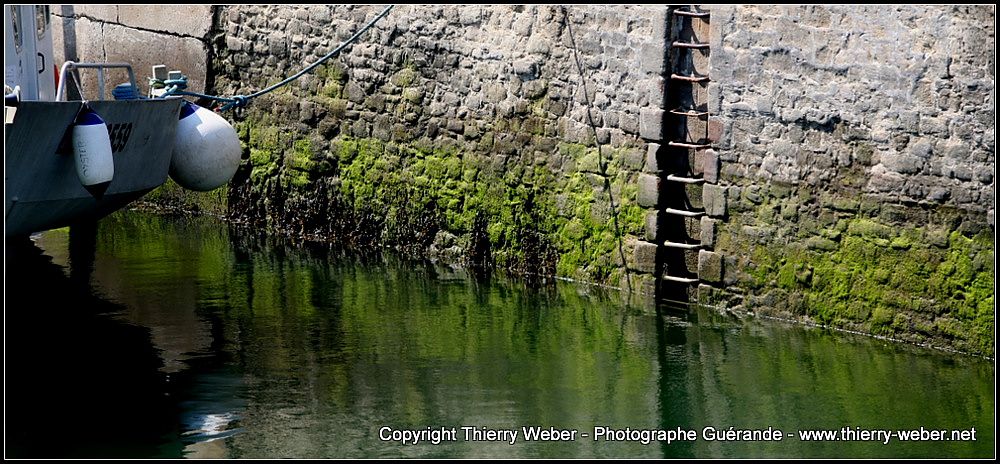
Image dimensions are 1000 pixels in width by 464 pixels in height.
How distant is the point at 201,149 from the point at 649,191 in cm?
275

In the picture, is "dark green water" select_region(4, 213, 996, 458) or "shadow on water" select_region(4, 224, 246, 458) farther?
"dark green water" select_region(4, 213, 996, 458)

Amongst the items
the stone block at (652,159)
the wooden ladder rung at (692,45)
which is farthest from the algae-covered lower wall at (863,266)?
the wooden ladder rung at (692,45)

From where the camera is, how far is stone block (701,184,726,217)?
29.6ft

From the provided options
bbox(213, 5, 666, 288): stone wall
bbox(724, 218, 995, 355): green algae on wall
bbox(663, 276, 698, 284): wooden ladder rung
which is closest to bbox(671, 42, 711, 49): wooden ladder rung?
bbox(213, 5, 666, 288): stone wall

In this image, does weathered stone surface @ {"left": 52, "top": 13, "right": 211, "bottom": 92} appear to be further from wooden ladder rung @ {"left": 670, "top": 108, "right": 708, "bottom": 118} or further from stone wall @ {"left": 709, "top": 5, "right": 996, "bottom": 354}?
stone wall @ {"left": 709, "top": 5, "right": 996, "bottom": 354}

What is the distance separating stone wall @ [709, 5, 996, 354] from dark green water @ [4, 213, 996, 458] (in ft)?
0.95

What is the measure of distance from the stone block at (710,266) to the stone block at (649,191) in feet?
1.38

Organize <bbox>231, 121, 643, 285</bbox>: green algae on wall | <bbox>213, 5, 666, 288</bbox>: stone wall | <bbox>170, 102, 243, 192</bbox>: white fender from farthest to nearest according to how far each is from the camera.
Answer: <bbox>231, 121, 643, 285</bbox>: green algae on wall < <bbox>213, 5, 666, 288</bbox>: stone wall < <bbox>170, 102, 243, 192</bbox>: white fender

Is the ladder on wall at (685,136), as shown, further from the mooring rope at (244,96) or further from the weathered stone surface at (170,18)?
the weathered stone surface at (170,18)

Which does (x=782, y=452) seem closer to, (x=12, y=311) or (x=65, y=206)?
(x=65, y=206)

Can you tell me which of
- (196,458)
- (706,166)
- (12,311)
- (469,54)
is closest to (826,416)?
(706,166)

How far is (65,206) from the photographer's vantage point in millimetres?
8336

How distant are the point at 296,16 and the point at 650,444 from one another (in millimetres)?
5352

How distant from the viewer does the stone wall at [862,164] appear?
7855 mm
